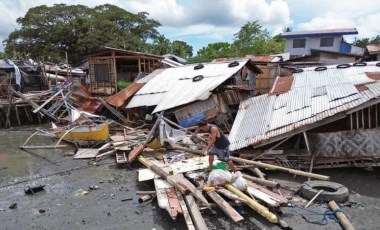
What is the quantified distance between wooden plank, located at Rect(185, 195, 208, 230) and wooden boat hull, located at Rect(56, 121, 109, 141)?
817 centimetres

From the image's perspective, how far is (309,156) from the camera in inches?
450

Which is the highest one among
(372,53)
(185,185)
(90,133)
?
(372,53)

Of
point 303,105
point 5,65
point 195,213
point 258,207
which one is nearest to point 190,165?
point 195,213

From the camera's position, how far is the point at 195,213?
25.7 ft

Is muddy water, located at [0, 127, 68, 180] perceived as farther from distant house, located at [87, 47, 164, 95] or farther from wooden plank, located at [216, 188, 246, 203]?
wooden plank, located at [216, 188, 246, 203]

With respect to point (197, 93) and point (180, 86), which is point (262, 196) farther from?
point (180, 86)

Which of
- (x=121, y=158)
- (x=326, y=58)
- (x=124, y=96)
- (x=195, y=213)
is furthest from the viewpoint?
(x=326, y=58)

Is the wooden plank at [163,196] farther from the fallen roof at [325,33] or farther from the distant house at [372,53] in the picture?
the fallen roof at [325,33]

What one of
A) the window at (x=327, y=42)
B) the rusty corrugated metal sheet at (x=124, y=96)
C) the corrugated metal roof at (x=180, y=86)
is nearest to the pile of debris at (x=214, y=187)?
the corrugated metal roof at (x=180, y=86)

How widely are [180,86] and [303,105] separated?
7.85m

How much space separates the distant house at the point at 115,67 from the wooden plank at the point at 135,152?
37.7 ft

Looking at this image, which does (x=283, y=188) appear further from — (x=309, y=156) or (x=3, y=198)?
(x=3, y=198)

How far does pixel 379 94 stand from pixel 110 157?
10152 millimetres

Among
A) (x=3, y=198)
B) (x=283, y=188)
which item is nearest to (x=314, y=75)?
(x=283, y=188)
